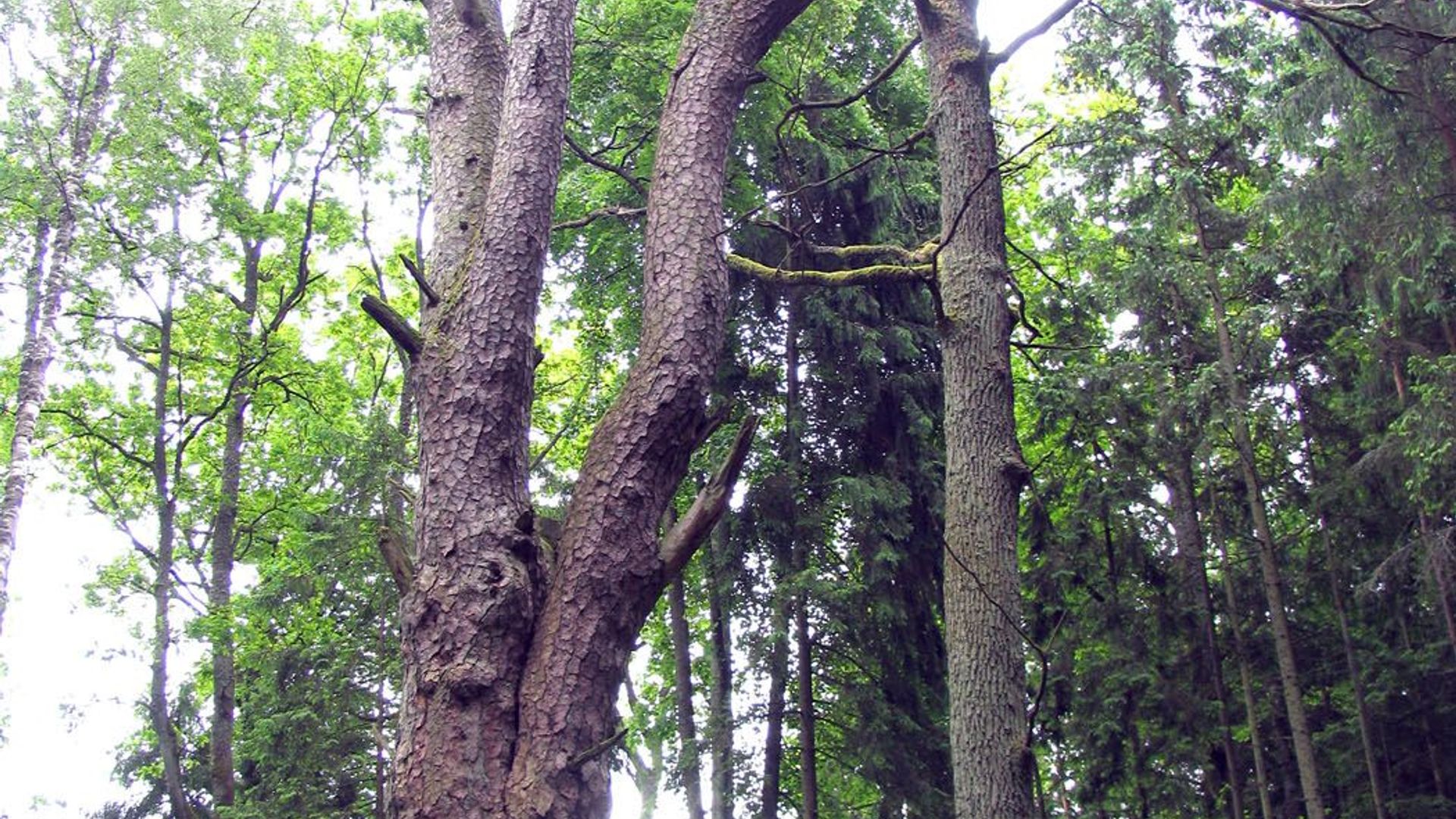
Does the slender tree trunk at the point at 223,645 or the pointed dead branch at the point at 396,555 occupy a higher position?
the slender tree trunk at the point at 223,645

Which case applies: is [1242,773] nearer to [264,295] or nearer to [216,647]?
[216,647]

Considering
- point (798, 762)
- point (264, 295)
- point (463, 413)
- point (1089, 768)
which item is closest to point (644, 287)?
point (463, 413)

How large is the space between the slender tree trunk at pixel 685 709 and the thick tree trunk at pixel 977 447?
720 cm

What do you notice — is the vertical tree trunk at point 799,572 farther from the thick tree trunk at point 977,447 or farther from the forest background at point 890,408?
the thick tree trunk at point 977,447

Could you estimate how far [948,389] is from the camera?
554 cm

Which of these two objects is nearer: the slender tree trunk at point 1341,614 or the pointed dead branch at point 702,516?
the pointed dead branch at point 702,516

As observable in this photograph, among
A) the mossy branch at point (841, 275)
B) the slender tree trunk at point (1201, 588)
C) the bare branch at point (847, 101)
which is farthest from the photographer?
the slender tree trunk at point (1201, 588)

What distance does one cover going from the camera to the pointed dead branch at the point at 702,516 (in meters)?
3.61

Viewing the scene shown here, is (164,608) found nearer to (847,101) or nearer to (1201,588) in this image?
(847,101)

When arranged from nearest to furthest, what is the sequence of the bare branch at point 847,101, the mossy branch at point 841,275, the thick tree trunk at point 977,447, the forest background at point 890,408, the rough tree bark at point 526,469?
1. the rough tree bark at point 526,469
2. the thick tree trunk at point 977,447
3. the bare branch at point 847,101
4. the mossy branch at point 841,275
5. the forest background at point 890,408

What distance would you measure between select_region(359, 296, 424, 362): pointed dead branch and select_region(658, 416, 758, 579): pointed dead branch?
3.40 ft

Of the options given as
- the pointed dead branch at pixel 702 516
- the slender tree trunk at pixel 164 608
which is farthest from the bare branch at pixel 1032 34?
the slender tree trunk at pixel 164 608

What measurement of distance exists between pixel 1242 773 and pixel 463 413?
1438 cm

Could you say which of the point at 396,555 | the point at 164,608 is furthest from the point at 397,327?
the point at 164,608
